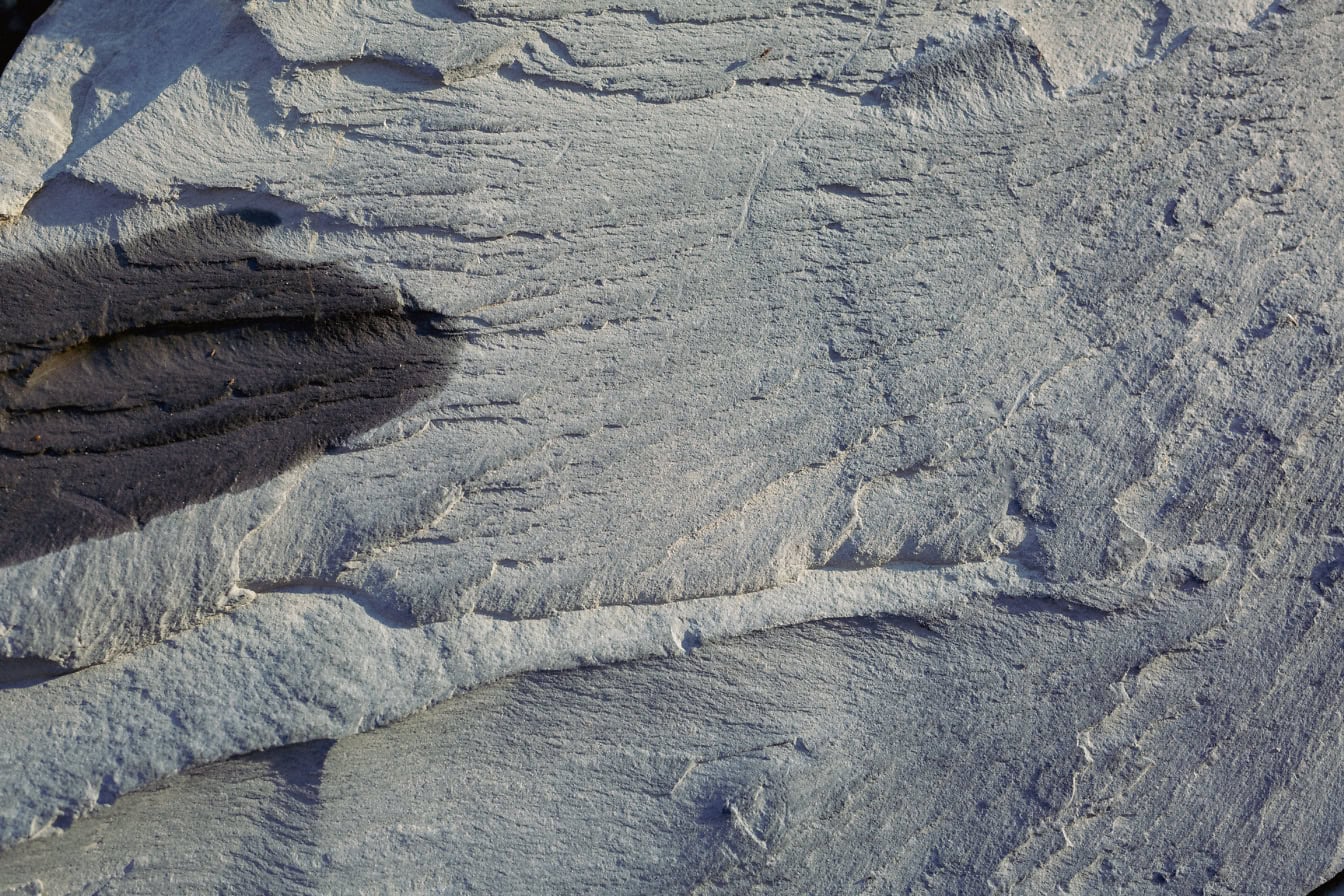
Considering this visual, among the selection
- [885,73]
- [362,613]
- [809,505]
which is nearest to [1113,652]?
[809,505]

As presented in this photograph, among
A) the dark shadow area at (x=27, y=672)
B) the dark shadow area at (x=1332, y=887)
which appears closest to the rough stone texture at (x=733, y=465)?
the dark shadow area at (x=27, y=672)

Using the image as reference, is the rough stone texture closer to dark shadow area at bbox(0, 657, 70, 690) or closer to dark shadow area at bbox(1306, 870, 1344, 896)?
dark shadow area at bbox(0, 657, 70, 690)

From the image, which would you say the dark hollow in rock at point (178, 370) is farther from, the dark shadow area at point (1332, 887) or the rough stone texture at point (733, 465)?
the dark shadow area at point (1332, 887)

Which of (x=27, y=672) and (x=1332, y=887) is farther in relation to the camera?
(x=1332, y=887)

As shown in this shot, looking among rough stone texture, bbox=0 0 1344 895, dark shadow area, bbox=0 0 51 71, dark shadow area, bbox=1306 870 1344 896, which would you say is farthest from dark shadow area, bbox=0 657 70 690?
dark shadow area, bbox=1306 870 1344 896

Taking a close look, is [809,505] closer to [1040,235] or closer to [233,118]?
[1040,235]

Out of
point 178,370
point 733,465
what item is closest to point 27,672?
point 178,370

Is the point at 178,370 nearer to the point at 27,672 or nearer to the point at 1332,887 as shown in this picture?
the point at 27,672
